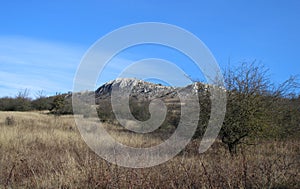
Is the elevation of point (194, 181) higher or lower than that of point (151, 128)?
lower

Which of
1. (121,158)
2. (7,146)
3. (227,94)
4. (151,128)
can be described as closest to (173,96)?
(227,94)

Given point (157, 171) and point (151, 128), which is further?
point (151, 128)

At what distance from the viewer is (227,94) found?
1102 cm

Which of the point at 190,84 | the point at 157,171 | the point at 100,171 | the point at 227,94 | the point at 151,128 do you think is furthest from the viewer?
the point at 151,128

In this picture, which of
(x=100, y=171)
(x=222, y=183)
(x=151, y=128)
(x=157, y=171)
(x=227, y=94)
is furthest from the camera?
(x=151, y=128)

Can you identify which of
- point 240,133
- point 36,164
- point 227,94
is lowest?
point 36,164

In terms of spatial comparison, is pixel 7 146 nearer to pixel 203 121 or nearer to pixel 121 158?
pixel 121 158

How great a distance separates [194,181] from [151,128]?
16.1 metres

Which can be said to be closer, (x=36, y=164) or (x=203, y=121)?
(x=36, y=164)

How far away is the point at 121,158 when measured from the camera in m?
7.61

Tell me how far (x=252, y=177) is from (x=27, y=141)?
10312mm

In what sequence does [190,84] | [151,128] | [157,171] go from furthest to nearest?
[151,128] < [190,84] < [157,171]

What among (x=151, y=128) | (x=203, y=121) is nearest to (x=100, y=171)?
(x=203, y=121)

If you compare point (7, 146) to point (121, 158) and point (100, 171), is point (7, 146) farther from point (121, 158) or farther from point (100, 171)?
point (100, 171)
